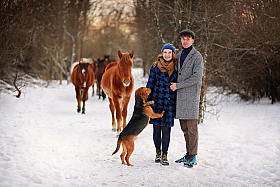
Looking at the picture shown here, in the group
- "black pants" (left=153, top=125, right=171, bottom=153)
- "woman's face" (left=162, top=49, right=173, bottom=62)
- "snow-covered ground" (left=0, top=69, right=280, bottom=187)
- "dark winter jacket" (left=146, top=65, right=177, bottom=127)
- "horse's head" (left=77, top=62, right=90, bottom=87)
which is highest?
"woman's face" (left=162, top=49, right=173, bottom=62)

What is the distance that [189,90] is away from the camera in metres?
4.42

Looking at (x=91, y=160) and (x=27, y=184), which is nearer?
(x=27, y=184)

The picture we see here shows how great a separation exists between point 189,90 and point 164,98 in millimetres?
492

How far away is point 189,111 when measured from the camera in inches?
172

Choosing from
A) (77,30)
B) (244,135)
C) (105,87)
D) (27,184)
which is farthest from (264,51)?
(77,30)

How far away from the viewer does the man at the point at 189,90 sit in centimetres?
435

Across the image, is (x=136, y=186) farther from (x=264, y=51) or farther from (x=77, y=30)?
(x=77, y=30)

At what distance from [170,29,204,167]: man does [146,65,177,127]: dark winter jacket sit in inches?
4.7

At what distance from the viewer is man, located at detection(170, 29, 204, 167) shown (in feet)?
14.3

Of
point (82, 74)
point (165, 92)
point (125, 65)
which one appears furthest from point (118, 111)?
point (82, 74)

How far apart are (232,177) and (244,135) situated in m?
2.82

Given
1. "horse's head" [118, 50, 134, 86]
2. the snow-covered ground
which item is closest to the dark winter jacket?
the snow-covered ground

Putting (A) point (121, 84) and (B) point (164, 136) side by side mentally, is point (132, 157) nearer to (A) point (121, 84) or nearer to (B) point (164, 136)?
(B) point (164, 136)

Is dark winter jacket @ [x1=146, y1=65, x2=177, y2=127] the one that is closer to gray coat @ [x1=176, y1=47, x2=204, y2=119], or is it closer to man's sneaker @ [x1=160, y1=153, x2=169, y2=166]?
gray coat @ [x1=176, y1=47, x2=204, y2=119]
